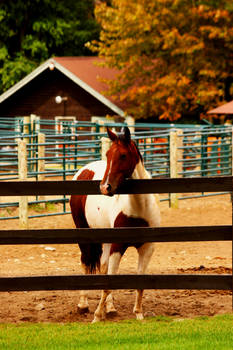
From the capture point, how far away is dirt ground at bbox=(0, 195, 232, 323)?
Result: 26.6 ft

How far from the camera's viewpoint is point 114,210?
775 centimetres

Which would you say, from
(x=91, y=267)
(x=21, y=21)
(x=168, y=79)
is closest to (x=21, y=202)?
(x=91, y=267)

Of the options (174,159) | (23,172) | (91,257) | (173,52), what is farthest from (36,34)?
(91,257)

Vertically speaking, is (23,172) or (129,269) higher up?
(23,172)

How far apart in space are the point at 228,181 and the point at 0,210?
1139 centimetres

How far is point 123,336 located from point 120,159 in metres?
1.68

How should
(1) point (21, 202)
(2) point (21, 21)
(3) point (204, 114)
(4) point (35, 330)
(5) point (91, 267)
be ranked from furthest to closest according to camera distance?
(2) point (21, 21) → (3) point (204, 114) → (1) point (21, 202) → (5) point (91, 267) → (4) point (35, 330)

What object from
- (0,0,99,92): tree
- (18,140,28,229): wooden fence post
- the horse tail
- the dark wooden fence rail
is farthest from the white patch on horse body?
(0,0,99,92): tree

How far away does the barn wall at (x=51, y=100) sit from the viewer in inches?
1455

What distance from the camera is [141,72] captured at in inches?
1332

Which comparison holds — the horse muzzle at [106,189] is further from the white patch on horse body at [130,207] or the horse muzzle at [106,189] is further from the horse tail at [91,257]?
the horse tail at [91,257]

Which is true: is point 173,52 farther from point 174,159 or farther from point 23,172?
point 23,172

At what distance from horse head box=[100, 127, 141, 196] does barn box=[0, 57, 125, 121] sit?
28135mm

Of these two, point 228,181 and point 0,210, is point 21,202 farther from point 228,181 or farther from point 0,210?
point 228,181
